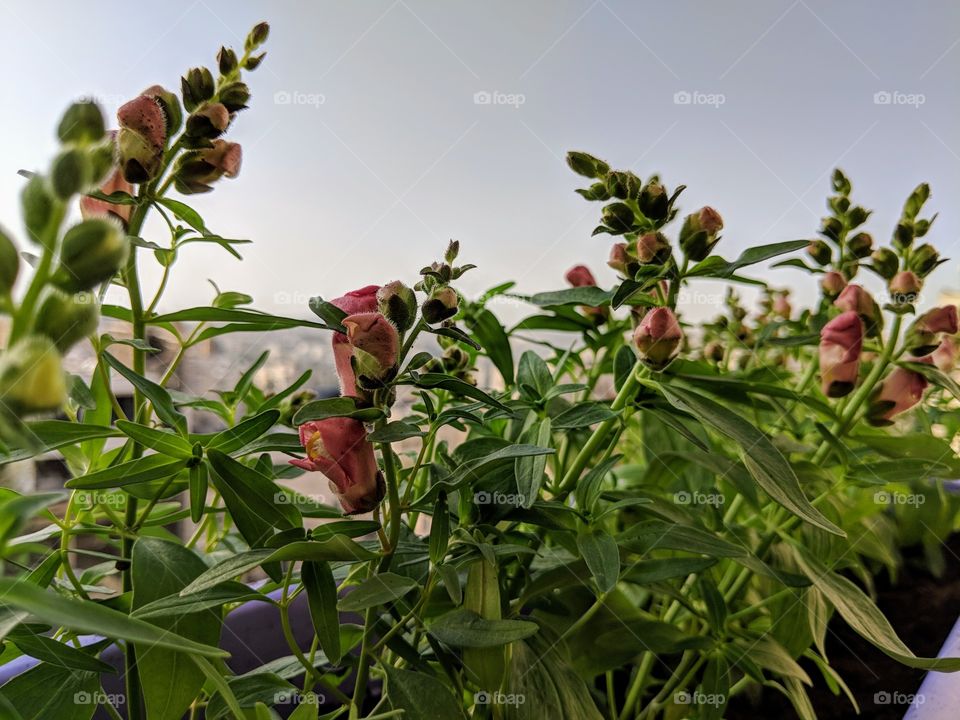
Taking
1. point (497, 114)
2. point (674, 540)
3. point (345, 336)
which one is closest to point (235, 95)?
point (345, 336)

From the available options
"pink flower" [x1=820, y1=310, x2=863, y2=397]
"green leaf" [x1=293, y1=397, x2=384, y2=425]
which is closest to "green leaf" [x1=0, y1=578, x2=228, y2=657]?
"green leaf" [x1=293, y1=397, x2=384, y2=425]

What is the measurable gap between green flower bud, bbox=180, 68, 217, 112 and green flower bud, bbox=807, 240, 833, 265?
47 centimetres

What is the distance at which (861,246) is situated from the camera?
0.60 meters

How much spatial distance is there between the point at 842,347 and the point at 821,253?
0.10m

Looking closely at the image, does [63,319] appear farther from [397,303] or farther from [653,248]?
[653,248]

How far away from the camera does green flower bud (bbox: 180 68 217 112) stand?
373 mm

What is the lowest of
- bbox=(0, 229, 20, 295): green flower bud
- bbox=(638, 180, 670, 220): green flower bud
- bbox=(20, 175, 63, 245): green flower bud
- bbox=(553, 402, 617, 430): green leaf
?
bbox=(553, 402, 617, 430): green leaf

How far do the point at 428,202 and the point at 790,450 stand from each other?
62 cm

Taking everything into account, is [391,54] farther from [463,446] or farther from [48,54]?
[463,446]

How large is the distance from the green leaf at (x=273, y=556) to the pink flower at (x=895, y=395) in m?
0.47

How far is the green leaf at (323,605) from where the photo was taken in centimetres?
33

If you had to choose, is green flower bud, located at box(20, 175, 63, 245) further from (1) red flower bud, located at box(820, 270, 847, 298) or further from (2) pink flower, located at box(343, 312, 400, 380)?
(1) red flower bud, located at box(820, 270, 847, 298)

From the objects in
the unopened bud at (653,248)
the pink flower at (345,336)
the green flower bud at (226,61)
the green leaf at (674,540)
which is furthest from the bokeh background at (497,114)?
the green leaf at (674,540)

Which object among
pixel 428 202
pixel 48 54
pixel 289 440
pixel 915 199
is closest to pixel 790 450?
pixel 915 199
